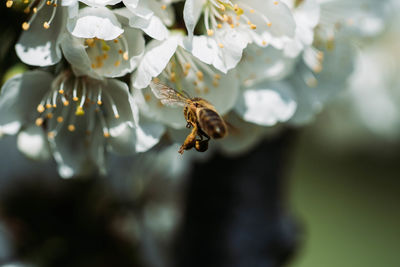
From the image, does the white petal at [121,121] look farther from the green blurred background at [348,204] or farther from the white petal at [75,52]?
the green blurred background at [348,204]

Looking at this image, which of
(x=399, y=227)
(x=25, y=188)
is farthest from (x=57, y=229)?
(x=399, y=227)

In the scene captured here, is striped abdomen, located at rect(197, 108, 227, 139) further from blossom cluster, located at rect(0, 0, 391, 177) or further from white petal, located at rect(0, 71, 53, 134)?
white petal, located at rect(0, 71, 53, 134)

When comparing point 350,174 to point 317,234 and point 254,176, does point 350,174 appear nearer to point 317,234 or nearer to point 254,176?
point 317,234

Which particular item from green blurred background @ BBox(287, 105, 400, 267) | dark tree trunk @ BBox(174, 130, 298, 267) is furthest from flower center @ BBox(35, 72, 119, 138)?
green blurred background @ BBox(287, 105, 400, 267)

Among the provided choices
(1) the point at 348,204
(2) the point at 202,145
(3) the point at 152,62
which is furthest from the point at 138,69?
(1) the point at 348,204

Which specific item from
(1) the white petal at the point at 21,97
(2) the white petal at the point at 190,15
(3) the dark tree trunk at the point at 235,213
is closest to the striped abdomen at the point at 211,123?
(2) the white petal at the point at 190,15

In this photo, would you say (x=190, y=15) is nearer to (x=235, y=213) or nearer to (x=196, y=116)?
(x=196, y=116)
